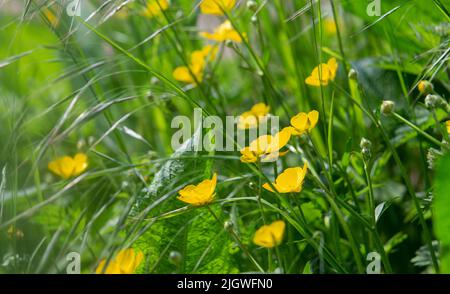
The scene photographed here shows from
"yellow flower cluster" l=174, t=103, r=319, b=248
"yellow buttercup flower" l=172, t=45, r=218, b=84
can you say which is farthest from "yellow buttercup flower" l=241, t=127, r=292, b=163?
"yellow buttercup flower" l=172, t=45, r=218, b=84

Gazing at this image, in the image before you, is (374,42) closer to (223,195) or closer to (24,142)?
(223,195)

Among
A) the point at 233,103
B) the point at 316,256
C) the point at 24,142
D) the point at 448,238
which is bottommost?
the point at 448,238

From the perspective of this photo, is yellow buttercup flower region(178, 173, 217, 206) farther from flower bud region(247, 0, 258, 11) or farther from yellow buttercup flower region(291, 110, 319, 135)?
flower bud region(247, 0, 258, 11)

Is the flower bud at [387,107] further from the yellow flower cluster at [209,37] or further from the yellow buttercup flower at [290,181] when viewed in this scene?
the yellow flower cluster at [209,37]

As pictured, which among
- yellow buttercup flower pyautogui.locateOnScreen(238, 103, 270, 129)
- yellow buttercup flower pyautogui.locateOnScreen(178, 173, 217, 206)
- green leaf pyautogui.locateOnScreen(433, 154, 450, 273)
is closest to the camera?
green leaf pyautogui.locateOnScreen(433, 154, 450, 273)

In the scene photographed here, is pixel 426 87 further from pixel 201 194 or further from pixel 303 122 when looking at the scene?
pixel 201 194

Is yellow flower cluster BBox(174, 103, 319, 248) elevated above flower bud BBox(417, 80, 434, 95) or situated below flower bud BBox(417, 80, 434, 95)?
below

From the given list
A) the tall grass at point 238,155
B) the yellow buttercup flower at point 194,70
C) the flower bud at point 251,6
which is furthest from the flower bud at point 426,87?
the yellow buttercup flower at point 194,70
